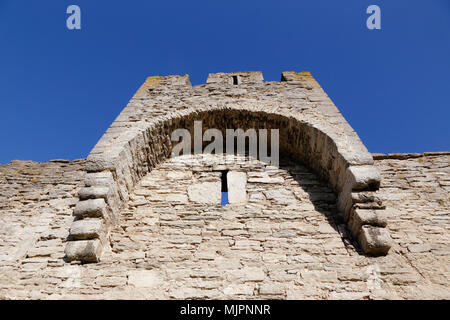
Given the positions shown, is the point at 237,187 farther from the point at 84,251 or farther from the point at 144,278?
the point at 84,251

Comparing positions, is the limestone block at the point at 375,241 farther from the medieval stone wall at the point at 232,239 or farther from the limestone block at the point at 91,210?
the limestone block at the point at 91,210

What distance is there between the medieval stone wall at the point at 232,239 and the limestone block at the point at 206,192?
0.02 metres

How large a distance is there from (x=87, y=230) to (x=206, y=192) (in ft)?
5.29

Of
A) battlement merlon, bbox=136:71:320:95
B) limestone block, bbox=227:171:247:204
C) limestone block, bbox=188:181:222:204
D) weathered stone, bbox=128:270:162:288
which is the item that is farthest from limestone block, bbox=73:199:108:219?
battlement merlon, bbox=136:71:320:95

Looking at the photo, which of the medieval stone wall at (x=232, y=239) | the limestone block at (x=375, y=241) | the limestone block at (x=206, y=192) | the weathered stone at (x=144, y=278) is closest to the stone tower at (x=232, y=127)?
the limestone block at (x=375, y=241)

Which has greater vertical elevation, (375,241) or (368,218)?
(368,218)

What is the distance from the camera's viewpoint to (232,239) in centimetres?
358

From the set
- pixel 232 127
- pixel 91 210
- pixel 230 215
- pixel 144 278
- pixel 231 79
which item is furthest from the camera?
pixel 231 79

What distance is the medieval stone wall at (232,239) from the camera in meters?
2.99

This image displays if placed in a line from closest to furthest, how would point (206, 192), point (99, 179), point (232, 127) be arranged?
point (99, 179), point (206, 192), point (232, 127)

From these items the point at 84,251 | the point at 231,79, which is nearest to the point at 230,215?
the point at 84,251

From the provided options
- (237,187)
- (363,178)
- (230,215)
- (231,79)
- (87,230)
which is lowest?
(87,230)

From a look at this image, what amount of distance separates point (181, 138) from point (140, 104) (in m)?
0.98

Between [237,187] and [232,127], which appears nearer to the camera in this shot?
[237,187]
